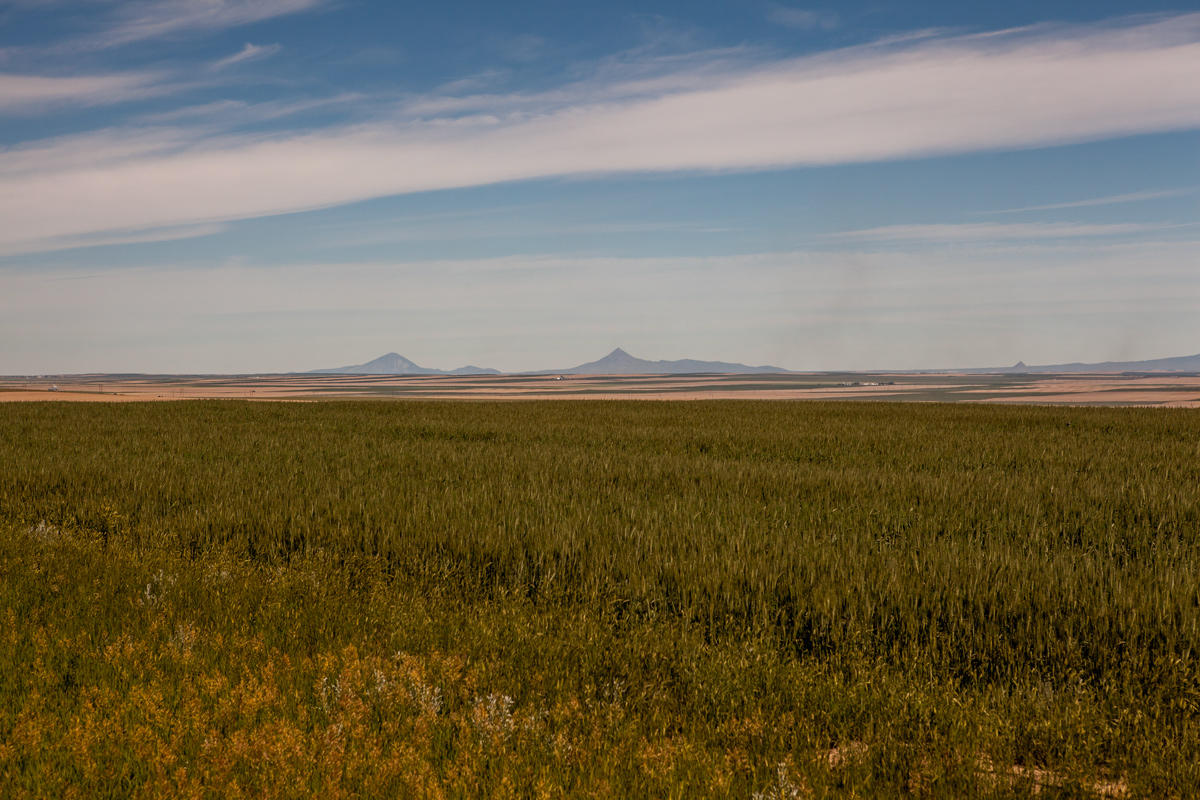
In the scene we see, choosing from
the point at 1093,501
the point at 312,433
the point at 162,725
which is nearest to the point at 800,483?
the point at 1093,501

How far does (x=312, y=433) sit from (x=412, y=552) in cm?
1746

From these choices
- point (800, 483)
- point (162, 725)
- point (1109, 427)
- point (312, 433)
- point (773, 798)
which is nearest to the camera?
point (773, 798)

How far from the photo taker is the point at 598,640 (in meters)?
6.07

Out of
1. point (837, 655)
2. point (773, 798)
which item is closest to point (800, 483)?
point (837, 655)

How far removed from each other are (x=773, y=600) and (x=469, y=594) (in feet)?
9.92

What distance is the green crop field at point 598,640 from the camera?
13.8 feet

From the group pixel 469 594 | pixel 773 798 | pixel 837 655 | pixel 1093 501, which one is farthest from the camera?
pixel 1093 501

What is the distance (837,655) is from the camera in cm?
573

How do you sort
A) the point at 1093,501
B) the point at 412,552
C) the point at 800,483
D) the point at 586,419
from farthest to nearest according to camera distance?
1. the point at 586,419
2. the point at 800,483
3. the point at 1093,501
4. the point at 412,552

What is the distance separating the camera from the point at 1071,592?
649 cm

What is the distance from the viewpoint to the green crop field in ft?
13.8

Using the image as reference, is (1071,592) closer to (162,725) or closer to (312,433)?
(162,725)

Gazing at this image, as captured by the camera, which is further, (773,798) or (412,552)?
(412,552)

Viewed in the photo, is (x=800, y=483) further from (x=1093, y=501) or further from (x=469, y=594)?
(x=469, y=594)
